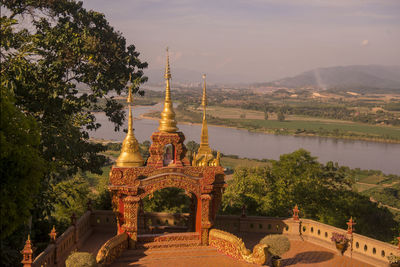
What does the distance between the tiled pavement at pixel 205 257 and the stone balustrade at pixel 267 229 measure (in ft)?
1.32

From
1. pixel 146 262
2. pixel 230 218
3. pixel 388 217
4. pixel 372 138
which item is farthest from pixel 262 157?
pixel 146 262

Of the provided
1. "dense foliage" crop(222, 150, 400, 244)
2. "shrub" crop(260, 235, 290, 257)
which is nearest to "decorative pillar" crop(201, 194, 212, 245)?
"shrub" crop(260, 235, 290, 257)

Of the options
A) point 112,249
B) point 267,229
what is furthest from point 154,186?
point 267,229

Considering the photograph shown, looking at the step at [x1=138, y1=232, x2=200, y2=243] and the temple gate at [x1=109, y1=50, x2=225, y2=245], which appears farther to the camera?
the step at [x1=138, y1=232, x2=200, y2=243]

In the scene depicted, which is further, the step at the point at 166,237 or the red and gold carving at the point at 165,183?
the step at the point at 166,237

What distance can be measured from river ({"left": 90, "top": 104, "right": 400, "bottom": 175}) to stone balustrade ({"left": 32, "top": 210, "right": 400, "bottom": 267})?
183 feet

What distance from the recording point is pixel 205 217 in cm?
1502

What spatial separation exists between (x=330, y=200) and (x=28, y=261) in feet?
67.3

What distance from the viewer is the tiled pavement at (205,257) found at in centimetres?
1382

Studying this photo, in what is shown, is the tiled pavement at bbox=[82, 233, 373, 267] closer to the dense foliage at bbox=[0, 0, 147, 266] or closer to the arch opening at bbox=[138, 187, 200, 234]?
the arch opening at bbox=[138, 187, 200, 234]

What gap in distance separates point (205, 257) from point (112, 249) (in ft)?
11.4

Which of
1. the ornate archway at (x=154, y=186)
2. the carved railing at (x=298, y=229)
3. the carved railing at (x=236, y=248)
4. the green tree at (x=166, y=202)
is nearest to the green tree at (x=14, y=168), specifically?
the ornate archway at (x=154, y=186)

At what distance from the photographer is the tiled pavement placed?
13820 mm

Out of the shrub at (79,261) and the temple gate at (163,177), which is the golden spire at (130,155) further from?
the shrub at (79,261)
